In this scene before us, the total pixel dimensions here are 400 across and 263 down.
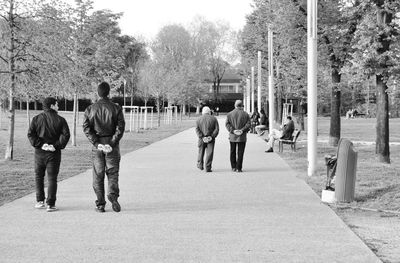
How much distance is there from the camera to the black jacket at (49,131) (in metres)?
8.38

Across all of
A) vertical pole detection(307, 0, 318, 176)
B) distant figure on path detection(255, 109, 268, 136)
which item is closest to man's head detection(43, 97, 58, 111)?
vertical pole detection(307, 0, 318, 176)

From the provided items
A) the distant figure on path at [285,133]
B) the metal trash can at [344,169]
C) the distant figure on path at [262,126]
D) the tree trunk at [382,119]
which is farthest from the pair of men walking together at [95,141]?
the distant figure on path at [262,126]

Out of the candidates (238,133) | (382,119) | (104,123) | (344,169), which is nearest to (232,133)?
(238,133)

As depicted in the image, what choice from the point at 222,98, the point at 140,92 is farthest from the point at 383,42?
the point at 222,98

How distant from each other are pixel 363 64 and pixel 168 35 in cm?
7558

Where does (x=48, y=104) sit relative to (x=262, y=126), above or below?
above

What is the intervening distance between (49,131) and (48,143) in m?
0.17

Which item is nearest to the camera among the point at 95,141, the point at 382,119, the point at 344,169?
the point at 95,141

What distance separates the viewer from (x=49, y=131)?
839 centimetres

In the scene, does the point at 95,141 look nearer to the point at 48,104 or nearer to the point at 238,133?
the point at 48,104

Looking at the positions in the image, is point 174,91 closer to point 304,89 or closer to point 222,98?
point 304,89

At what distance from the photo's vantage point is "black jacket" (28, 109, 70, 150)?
8.38 meters

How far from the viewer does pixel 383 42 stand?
51.8 ft

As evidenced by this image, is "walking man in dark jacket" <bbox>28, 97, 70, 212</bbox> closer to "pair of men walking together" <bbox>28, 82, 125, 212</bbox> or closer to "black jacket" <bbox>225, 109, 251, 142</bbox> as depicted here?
"pair of men walking together" <bbox>28, 82, 125, 212</bbox>
